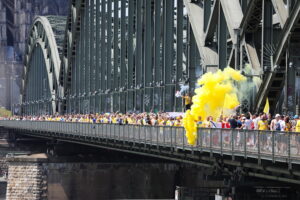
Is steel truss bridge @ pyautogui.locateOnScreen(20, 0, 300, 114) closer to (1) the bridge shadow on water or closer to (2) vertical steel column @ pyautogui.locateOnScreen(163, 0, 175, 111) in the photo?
(2) vertical steel column @ pyautogui.locateOnScreen(163, 0, 175, 111)

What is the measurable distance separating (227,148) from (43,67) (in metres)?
132

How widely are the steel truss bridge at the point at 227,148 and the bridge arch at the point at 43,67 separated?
3300 inches

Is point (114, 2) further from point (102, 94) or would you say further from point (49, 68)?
point (49, 68)

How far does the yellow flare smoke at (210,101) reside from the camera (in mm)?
46562

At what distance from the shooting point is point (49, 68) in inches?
6117

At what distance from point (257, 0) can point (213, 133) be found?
16739 millimetres

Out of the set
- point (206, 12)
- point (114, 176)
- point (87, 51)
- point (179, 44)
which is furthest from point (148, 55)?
point (87, 51)

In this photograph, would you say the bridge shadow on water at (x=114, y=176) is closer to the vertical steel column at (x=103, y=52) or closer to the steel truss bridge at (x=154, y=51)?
the steel truss bridge at (x=154, y=51)

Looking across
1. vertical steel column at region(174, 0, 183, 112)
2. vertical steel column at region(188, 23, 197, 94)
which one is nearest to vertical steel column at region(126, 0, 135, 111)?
vertical steel column at region(174, 0, 183, 112)

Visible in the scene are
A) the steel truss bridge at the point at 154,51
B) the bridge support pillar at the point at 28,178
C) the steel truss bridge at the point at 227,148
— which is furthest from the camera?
the bridge support pillar at the point at 28,178

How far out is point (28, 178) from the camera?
94188mm

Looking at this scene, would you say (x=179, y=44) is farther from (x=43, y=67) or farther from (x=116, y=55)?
(x=43, y=67)

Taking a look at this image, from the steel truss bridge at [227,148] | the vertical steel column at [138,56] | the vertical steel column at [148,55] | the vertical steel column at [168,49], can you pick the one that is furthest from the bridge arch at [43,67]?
the steel truss bridge at [227,148]

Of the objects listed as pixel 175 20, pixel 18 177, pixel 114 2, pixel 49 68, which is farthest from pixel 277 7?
pixel 49 68
